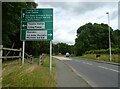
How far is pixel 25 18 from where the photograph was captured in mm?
17562

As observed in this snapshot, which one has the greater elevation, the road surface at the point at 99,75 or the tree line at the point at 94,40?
the tree line at the point at 94,40

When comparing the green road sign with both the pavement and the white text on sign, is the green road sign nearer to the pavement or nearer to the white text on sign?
the white text on sign

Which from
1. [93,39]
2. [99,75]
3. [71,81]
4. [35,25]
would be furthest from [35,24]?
[93,39]

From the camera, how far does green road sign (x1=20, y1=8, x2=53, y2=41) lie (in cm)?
1758

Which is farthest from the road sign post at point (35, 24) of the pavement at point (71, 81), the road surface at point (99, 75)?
the road surface at point (99, 75)

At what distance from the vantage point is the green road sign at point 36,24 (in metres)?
17.6

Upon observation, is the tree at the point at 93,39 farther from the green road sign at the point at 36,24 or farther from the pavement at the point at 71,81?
the pavement at the point at 71,81

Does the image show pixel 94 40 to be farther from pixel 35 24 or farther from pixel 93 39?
pixel 35 24

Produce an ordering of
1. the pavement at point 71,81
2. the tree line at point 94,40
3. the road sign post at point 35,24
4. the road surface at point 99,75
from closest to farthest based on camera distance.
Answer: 1. the pavement at point 71,81
2. the road surface at point 99,75
3. the road sign post at point 35,24
4. the tree line at point 94,40

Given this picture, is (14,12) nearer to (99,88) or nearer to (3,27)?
(3,27)

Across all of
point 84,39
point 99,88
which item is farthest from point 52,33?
point 84,39

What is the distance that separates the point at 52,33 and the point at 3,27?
4196 mm

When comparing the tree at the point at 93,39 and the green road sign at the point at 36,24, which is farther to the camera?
the tree at the point at 93,39

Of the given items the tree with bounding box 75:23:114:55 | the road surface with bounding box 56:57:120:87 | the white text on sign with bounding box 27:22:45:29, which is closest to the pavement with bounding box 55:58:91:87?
the road surface with bounding box 56:57:120:87
